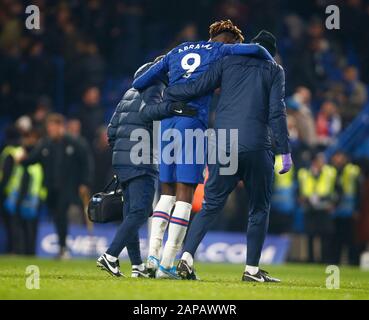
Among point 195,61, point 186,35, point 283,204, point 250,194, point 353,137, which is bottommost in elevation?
point 283,204

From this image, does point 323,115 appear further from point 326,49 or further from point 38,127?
point 38,127

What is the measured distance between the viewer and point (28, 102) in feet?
76.2

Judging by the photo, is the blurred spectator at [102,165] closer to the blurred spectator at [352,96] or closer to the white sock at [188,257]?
the blurred spectator at [352,96]

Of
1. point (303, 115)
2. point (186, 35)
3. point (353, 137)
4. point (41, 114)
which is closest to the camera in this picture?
point (303, 115)

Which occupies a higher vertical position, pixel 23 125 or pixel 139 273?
pixel 23 125

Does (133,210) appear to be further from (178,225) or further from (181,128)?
(181,128)

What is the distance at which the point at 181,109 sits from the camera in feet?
37.5

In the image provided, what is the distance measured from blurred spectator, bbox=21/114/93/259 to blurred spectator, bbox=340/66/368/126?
19.1 feet

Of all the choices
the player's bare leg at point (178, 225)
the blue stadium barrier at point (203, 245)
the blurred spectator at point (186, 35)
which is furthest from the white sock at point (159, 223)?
the blurred spectator at point (186, 35)

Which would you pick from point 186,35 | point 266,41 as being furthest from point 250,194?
point 186,35

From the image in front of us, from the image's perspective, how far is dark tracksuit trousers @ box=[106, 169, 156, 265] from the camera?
11.8 metres

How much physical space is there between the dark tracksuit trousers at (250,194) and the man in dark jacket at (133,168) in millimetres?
798

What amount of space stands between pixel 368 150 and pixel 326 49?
116 inches

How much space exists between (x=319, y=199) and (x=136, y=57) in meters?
5.56
